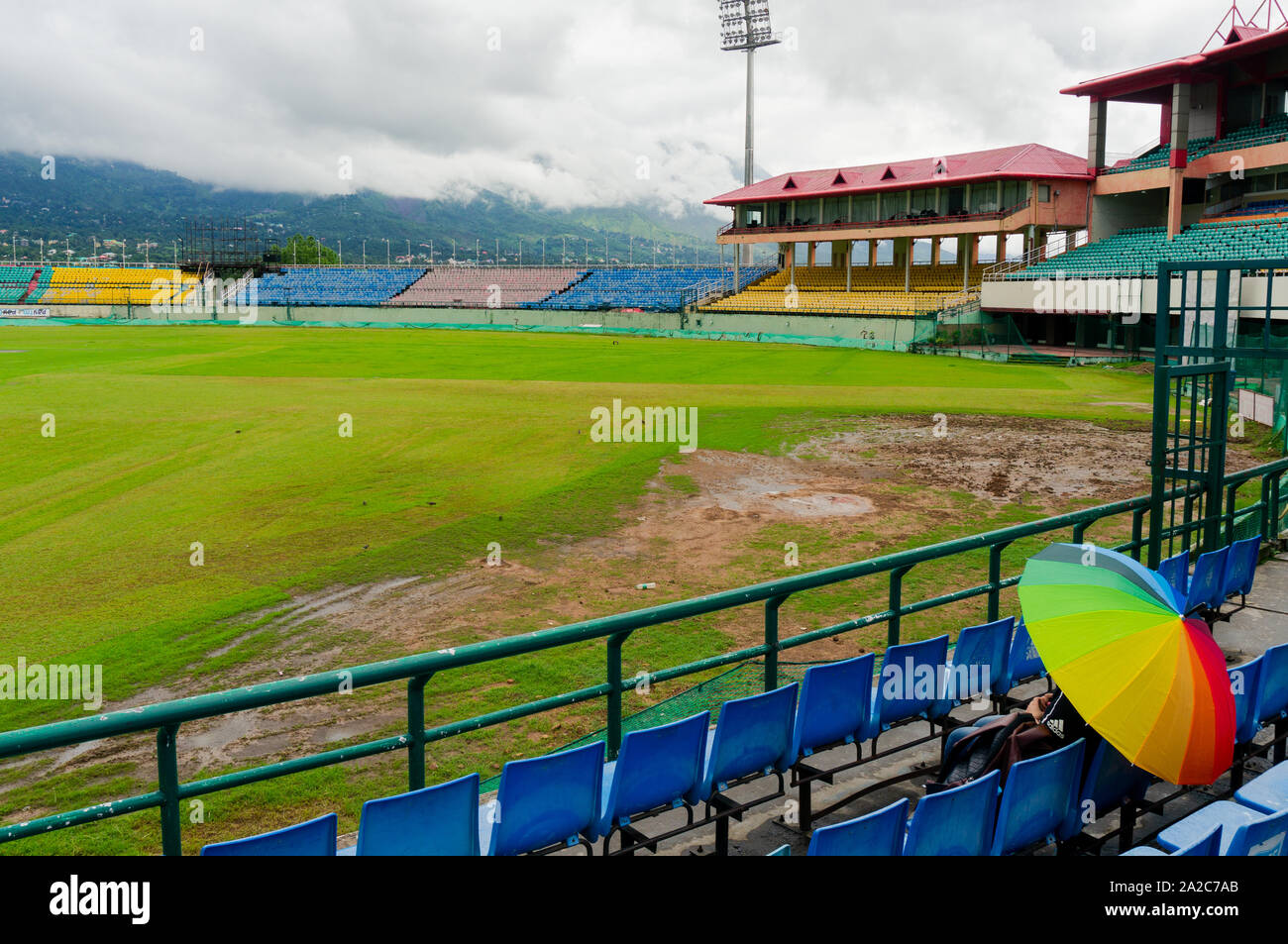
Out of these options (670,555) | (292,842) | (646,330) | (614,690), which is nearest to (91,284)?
(646,330)

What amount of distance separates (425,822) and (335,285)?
103 meters

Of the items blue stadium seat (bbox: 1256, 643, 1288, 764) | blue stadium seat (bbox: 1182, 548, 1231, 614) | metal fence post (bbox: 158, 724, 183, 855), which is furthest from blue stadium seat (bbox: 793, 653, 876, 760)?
blue stadium seat (bbox: 1182, 548, 1231, 614)

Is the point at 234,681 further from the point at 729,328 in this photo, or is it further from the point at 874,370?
the point at 729,328

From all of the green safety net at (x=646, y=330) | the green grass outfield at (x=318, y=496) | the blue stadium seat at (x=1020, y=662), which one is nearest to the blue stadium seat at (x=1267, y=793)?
the blue stadium seat at (x=1020, y=662)

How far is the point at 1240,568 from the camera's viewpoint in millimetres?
9766

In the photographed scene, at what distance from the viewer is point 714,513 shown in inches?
639

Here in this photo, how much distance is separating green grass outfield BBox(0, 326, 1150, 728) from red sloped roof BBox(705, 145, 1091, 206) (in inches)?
866

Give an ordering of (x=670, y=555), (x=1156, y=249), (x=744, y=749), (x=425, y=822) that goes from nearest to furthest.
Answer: (x=425, y=822), (x=744, y=749), (x=670, y=555), (x=1156, y=249)

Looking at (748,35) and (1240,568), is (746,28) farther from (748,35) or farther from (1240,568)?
(1240,568)

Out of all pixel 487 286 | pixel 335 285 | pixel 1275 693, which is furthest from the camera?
pixel 335 285

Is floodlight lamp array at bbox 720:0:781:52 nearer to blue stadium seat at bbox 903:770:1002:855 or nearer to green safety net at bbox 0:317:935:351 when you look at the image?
green safety net at bbox 0:317:935:351

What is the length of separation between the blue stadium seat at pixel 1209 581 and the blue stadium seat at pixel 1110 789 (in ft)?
11.4

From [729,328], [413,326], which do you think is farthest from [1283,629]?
[413,326]
